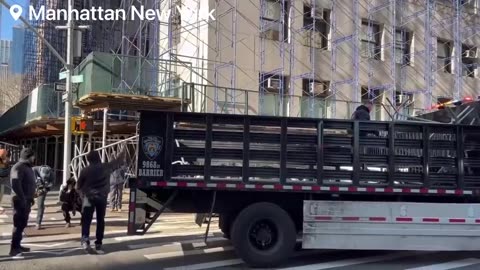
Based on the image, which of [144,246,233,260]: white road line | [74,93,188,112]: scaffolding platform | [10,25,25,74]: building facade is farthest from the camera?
[10,25,25,74]: building facade

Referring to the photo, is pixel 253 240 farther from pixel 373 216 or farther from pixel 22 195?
pixel 22 195

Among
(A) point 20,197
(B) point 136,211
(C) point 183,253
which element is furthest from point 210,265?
(A) point 20,197

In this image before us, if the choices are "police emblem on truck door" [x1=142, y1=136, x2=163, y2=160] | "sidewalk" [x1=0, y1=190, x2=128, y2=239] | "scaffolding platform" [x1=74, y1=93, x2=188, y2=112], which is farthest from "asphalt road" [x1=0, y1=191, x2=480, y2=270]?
"scaffolding platform" [x1=74, y1=93, x2=188, y2=112]

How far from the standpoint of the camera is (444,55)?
28031mm

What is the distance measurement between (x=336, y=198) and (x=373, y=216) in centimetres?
63

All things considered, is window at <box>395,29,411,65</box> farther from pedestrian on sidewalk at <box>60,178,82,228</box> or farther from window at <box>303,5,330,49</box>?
pedestrian on sidewalk at <box>60,178,82,228</box>

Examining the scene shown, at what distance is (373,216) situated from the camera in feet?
28.3

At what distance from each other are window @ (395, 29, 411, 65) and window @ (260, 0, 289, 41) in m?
6.61

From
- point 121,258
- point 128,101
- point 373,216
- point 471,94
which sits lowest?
point 121,258

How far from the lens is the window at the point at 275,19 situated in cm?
2169

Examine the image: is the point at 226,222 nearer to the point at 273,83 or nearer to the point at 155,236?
the point at 155,236

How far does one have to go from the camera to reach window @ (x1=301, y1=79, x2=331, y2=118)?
22.1m

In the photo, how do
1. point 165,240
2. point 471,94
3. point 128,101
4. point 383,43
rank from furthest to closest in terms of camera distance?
1. point 471,94
2. point 383,43
3. point 128,101
4. point 165,240

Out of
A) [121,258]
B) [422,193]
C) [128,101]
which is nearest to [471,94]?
[128,101]
